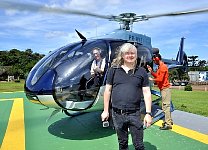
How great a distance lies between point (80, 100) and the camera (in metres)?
5.24

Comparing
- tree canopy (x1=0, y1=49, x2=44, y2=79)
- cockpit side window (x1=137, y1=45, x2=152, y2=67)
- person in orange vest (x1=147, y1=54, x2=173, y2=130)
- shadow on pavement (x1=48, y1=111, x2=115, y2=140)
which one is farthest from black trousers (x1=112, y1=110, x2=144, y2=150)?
tree canopy (x1=0, y1=49, x2=44, y2=79)

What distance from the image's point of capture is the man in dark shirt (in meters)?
3.34

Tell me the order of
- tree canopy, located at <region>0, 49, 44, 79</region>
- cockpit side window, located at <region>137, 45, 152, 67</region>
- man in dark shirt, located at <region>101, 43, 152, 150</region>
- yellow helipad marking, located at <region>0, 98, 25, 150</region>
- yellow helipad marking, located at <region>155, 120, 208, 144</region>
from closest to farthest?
man in dark shirt, located at <region>101, 43, 152, 150</region> → yellow helipad marking, located at <region>0, 98, 25, 150</region> → yellow helipad marking, located at <region>155, 120, 208, 144</region> → cockpit side window, located at <region>137, 45, 152, 67</region> → tree canopy, located at <region>0, 49, 44, 79</region>

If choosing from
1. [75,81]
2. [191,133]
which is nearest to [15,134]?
[75,81]

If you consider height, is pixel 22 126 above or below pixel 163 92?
below

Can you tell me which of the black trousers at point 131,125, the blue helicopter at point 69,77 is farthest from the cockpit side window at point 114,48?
the black trousers at point 131,125

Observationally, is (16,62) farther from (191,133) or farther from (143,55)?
(191,133)

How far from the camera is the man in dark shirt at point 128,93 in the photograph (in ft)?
10.9

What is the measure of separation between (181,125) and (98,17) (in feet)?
10.8

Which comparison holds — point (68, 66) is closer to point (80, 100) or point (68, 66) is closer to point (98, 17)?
point (80, 100)

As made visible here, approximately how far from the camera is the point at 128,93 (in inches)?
131

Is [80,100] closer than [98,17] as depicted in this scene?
Yes

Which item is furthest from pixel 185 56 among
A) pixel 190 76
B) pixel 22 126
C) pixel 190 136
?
pixel 190 76

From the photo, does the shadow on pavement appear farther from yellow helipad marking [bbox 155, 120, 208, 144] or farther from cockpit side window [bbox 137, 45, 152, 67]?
cockpit side window [bbox 137, 45, 152, 67]
